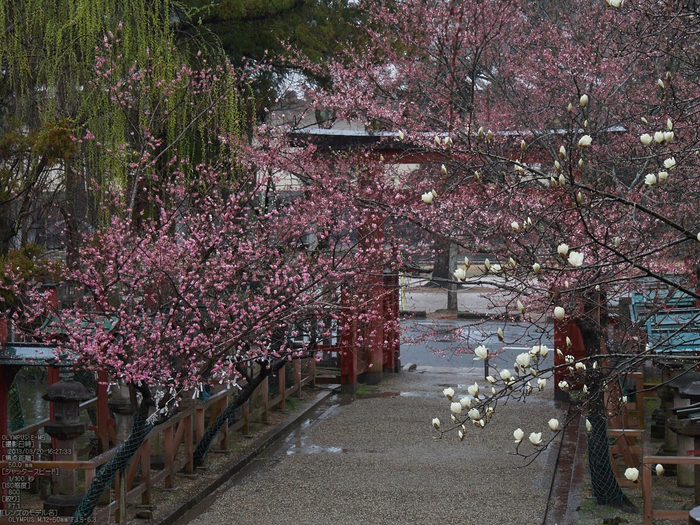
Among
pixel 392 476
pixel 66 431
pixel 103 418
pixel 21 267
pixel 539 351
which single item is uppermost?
pixel 21 267

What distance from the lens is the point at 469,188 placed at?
430 inches

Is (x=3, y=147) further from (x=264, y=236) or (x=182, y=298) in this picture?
(x=264, y=236)

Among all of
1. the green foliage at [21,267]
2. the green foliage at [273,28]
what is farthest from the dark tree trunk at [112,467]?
the green foliage at [273,28]

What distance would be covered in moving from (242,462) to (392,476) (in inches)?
74.3

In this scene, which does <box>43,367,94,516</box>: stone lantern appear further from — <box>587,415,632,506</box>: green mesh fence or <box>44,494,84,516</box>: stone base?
<box>587,415,632,506</box>: green mesh fence

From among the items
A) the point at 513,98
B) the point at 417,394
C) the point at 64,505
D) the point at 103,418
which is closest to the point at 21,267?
the point at 64,505

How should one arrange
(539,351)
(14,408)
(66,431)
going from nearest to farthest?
1. (539,351)
2. (66,431)
3. (14,408)

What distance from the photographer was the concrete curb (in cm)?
777

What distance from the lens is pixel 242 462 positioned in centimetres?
966

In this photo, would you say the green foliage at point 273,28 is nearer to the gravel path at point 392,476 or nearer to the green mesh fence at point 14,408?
the green mesh fence at point 14,408

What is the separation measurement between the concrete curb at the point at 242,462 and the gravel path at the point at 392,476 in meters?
0.14

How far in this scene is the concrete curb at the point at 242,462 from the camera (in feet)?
25.5

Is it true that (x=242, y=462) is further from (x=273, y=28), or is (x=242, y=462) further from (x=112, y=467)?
(x=273, y=28)

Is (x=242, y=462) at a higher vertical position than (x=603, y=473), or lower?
lower
